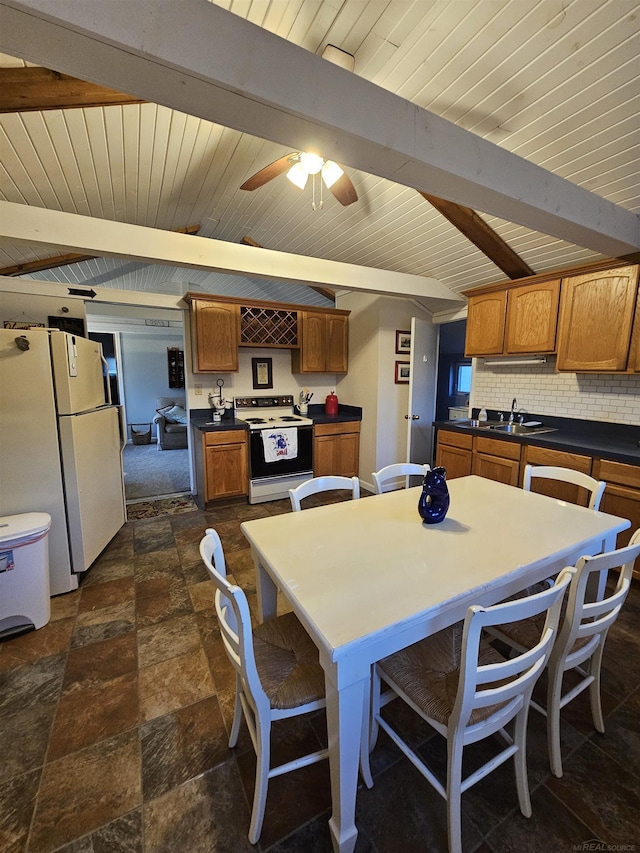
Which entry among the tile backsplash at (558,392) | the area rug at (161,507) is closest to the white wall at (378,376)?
the tile backsplash at (558,392)

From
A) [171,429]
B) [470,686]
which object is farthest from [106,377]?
[171,429]

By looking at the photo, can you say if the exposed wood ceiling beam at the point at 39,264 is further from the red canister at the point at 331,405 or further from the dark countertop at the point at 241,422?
the red canister at the point at 331,405

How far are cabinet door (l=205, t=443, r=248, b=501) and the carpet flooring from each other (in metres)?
0.94

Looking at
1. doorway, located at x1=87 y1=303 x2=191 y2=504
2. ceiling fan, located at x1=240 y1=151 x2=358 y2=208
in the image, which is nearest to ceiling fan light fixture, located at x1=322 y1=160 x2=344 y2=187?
ceiling fan, located at x1=240 y1=151 x2=358 y2=208

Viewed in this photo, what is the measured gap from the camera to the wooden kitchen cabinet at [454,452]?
3.45 meters

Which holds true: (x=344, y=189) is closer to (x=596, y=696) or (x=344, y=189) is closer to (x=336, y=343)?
(x=336, y=343)

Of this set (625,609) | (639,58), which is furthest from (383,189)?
(625,609)

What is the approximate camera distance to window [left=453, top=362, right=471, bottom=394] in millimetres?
6519

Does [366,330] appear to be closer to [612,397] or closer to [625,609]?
[612,397]

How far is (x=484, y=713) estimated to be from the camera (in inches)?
40.6

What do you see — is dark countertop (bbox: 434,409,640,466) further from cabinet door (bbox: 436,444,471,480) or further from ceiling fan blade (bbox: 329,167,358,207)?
ceiling fan blade (bbox: 329,167,358,207)

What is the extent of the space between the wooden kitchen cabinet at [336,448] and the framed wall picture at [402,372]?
0.75 meters

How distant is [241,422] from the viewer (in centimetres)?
398

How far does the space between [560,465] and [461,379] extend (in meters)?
4.15
